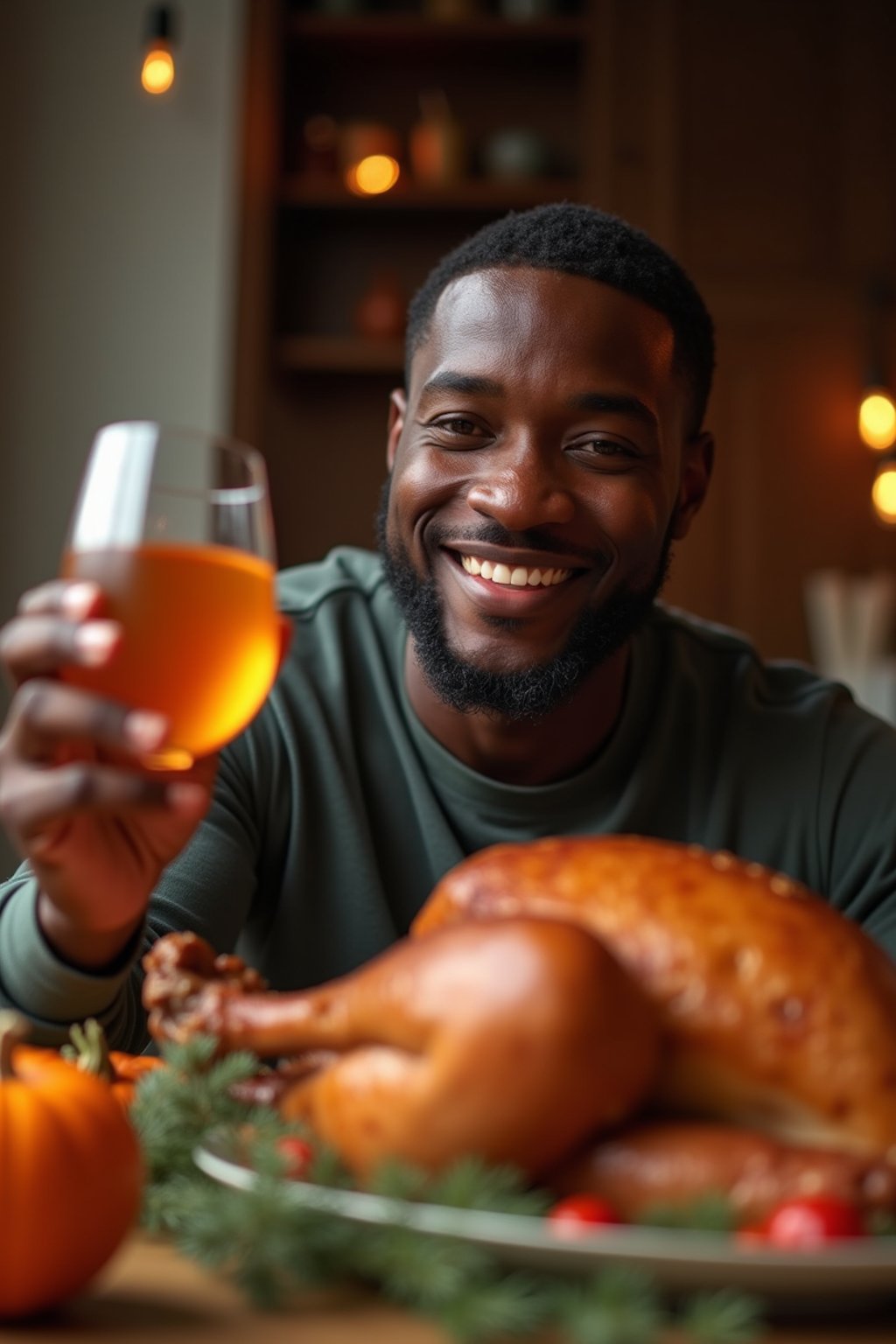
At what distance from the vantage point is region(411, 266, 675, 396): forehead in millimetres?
1431

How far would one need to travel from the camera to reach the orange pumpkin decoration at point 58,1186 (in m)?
0.57

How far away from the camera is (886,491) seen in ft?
13.3

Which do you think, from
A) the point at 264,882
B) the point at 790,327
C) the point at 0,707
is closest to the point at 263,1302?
the point at 264,882

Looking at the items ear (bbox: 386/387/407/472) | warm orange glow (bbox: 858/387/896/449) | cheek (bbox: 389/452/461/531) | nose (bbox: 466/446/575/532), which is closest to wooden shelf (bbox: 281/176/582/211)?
warm orange glow (bbox: 858/387/896/449)

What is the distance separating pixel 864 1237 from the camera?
554 millimetres

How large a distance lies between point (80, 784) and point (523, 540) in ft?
2.68

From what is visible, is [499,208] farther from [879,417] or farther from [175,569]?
[175,569]

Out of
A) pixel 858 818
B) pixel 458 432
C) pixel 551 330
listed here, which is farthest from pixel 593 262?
pixel 858 818

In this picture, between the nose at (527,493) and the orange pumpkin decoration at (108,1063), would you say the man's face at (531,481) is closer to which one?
the nose at (527,493)

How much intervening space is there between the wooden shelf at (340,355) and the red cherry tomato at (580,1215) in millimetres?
3781

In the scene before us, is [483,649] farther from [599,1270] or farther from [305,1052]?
[599,1270]

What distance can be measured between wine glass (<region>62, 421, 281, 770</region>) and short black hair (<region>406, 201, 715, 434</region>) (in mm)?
818

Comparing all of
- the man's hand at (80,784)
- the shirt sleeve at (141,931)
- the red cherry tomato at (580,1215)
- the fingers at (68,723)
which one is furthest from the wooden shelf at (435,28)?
the red cherry tomato at (580,1215)

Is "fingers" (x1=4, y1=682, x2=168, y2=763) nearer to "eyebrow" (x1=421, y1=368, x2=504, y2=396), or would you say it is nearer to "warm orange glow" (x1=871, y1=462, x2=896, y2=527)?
"eyebrow" (x1=421, y1=368, x2=504, y2=396)
